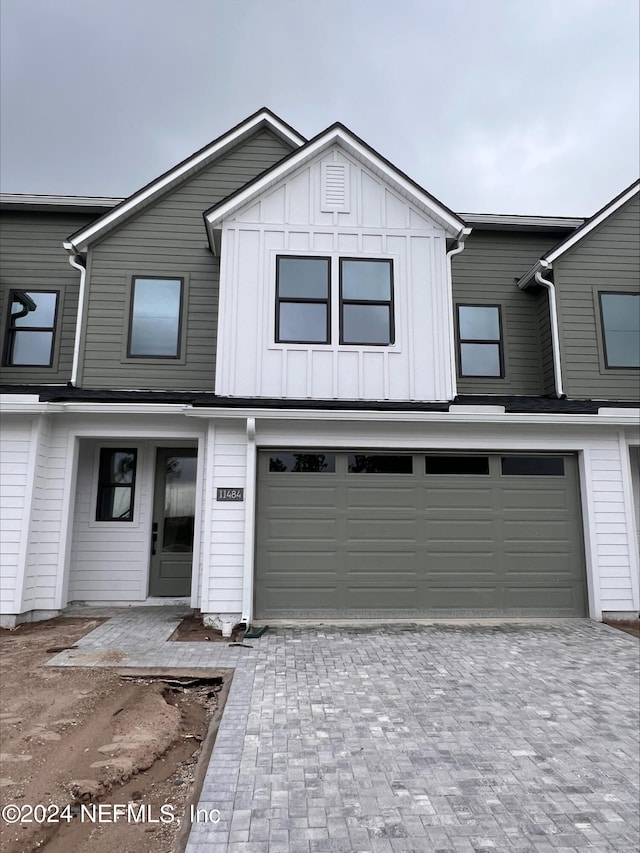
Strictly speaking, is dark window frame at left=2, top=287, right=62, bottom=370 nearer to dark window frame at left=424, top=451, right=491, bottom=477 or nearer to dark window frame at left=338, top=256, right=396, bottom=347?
dark window frame at left=338, top=256, right=396, bottom=347

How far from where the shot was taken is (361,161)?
8.49 meters

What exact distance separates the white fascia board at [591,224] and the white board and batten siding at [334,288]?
2.34 metres

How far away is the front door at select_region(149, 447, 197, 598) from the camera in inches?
343

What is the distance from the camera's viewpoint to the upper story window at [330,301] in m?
8.08

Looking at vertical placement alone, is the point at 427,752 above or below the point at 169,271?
below

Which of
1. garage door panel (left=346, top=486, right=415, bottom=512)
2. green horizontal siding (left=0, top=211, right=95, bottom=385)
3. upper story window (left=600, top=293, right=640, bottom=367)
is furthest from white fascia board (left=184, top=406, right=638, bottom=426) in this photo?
green horizontal siding (left=0, top=211, right=95, bottom=385)

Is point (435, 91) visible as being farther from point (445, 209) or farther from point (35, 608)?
point (35, 608)

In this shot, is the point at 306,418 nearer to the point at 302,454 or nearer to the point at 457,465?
the point at 302,454

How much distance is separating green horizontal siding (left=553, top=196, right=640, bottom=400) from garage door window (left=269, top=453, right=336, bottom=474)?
4555 millimetres

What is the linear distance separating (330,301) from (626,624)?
21.1 ft

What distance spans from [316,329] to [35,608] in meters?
5.81

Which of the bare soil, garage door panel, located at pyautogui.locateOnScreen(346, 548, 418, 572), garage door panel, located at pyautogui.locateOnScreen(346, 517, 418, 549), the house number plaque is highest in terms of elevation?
the house number plaque

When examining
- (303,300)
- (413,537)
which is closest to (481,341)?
(303,300)

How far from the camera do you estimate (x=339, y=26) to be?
20.1m
